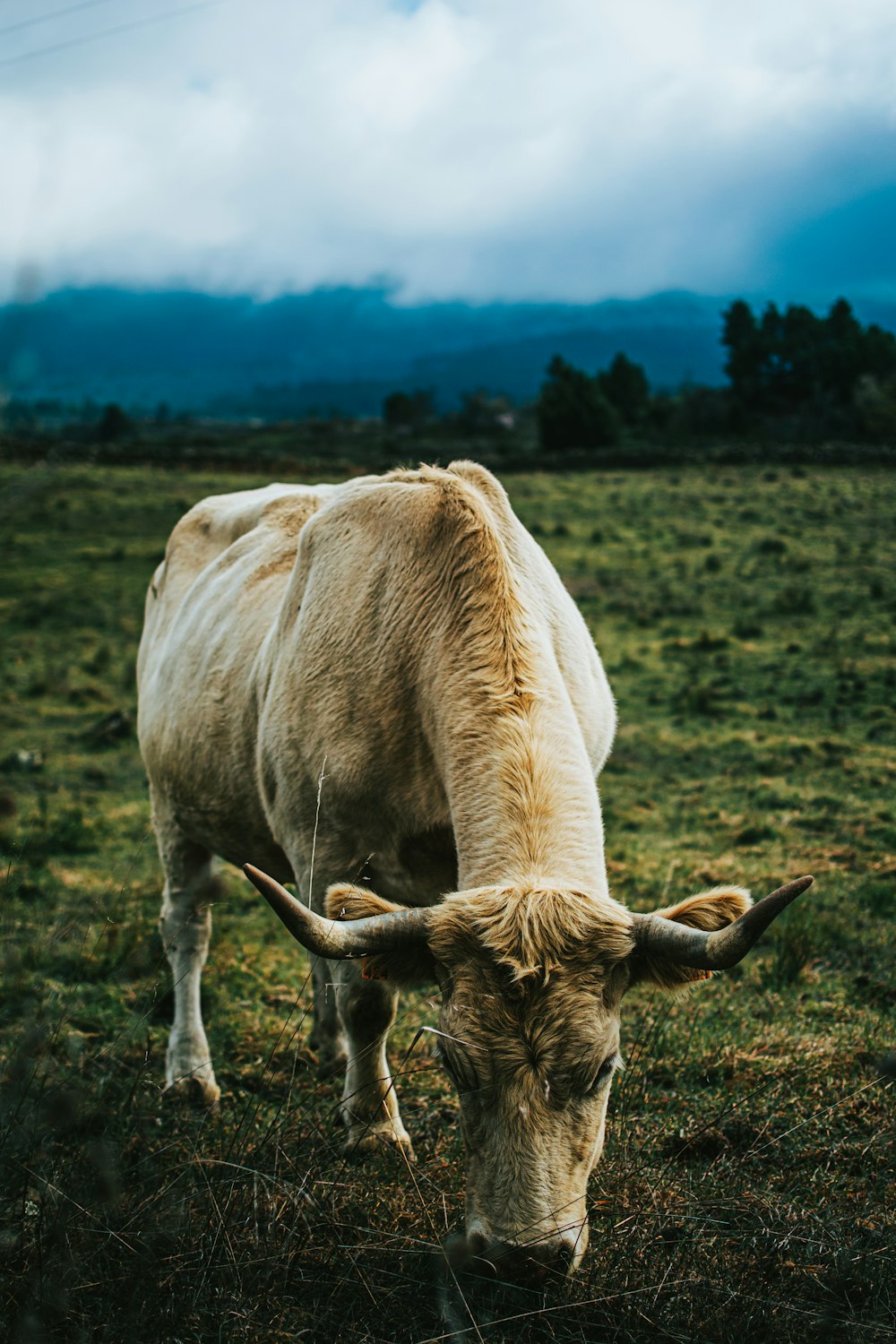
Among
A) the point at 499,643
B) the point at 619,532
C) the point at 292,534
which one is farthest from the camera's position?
the point at 619,532

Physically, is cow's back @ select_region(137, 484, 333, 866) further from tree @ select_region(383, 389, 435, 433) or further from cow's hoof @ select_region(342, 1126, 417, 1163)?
tree @ select_region(383, 389, 435, 433)

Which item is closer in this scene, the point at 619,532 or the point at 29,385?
the point at 29,385

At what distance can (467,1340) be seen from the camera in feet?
8.75

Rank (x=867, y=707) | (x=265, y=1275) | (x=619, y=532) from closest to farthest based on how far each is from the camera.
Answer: (x=265, y=1275)
(x=867, y=707)
(x=619, y=532)

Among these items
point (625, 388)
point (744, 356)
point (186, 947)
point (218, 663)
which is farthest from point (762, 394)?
point (186, 947)

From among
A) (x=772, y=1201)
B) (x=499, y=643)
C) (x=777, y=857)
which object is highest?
(x=499, y=643)

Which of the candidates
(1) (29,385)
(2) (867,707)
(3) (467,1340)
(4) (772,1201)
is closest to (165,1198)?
(3) (467,1340)

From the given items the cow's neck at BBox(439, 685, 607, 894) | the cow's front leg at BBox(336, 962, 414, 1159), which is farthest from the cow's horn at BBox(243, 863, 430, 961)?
the cow's front leg at BBox(336, 962, 414, 1159)

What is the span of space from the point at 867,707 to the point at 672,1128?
8789 millimetres

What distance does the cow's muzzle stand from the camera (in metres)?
2.68

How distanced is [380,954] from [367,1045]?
135 cm

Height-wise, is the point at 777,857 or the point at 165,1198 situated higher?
the point at 165,1198

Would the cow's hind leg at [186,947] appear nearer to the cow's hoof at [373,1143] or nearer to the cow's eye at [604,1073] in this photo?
the cow's hoof at [373,1143]

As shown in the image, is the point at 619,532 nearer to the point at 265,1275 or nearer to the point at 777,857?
the point at 777,857
